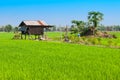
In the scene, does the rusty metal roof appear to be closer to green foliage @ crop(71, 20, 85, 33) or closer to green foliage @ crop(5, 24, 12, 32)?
green foliage @ crop(71, 20, 85, 33)

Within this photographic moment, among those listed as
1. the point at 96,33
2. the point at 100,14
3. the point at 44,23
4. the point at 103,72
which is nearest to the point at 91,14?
the point at 100,14

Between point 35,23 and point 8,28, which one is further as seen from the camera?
point 8,28

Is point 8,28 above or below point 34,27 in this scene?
above

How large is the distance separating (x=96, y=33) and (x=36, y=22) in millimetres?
14455

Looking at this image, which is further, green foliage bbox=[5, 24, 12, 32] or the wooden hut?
green foliage bbox=[5, 24, 12, 32]

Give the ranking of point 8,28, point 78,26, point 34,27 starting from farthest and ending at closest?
point 8,28 < point 78,26 < point 34,27

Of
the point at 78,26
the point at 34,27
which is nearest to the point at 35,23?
the point at 34,27

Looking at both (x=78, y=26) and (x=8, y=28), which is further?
(x=8, y=28)

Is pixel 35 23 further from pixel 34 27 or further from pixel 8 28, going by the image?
pixel 8 28

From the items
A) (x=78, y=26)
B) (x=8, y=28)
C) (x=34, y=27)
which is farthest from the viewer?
(x=8, y=28)

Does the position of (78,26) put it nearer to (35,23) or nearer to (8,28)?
(35,23)

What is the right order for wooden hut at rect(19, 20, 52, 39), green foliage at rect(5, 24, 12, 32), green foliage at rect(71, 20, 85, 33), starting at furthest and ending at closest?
green foliage at rect(5, 24, 12, 32)
green foliage at rect(71, 20, 85, 33)
wooden hut at rect(19, 20, 52, 39)

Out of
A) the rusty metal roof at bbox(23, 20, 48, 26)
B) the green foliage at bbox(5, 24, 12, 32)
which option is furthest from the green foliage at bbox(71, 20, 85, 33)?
the green foliage at bbox(5, 24, 12, 32)

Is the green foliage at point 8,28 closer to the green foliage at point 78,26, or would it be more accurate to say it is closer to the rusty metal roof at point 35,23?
the green foliage at point 78,26
